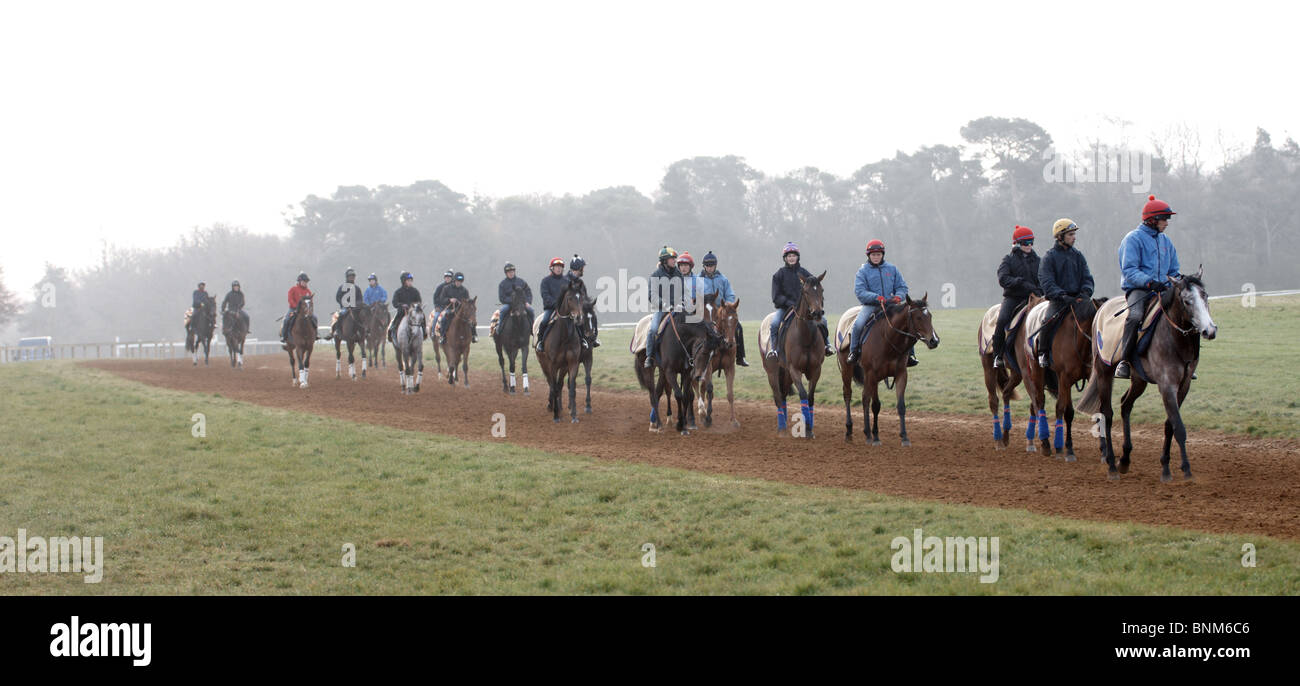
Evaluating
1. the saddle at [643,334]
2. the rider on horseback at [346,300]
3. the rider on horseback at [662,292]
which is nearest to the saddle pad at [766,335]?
the rider on horseback at [662,292]

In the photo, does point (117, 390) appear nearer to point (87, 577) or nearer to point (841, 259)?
point (87, 577)

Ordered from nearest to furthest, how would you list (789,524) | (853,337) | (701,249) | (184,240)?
(789,524)
(853,337)
(701,249)
(184,240)

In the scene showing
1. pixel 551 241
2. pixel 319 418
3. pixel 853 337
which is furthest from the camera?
pixel 551 241

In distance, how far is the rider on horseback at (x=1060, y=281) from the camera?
12.1m

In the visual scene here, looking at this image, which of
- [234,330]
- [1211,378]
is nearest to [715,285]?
[1211,378]

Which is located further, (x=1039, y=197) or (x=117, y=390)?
(x=1039, y=197)

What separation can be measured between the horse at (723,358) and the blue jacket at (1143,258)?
5.87 m

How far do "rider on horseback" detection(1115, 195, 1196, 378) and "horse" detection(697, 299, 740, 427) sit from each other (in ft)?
19.3

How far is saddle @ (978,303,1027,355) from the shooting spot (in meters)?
13.4

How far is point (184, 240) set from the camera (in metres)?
80.2

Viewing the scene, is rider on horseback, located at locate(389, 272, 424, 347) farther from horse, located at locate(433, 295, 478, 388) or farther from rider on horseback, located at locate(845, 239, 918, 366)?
rider on horseback, located at locate(845, 239, 918, 366)

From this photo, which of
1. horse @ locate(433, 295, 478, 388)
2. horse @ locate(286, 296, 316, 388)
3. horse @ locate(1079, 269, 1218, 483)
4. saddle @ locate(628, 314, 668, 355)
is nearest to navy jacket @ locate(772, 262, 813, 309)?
saddle @ locate(628, 314, 668, 355)
